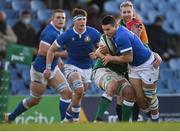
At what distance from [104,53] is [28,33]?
219 inches

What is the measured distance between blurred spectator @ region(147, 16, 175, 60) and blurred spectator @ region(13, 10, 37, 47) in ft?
9.53

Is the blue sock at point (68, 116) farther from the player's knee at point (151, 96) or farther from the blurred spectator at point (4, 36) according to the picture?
the blurred spectator at point (4, 36)

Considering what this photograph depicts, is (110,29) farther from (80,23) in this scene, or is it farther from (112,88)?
(80,23)

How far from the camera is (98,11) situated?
20.5 meters

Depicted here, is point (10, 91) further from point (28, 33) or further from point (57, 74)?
point (57, 74)

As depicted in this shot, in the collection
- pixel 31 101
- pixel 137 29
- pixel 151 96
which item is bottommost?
pixel 31 101

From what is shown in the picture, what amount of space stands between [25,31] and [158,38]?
331 cm

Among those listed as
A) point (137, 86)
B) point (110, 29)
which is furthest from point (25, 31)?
point (110, 29)

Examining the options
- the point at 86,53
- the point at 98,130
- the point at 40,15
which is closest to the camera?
the point at 98,130

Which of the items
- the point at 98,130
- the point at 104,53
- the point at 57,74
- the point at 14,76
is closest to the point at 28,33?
the point at 14,76

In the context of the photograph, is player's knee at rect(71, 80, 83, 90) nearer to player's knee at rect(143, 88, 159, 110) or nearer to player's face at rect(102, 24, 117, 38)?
player's knee at rect(143, 88, 159, 110)

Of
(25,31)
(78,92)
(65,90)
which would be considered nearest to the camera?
(78,92)

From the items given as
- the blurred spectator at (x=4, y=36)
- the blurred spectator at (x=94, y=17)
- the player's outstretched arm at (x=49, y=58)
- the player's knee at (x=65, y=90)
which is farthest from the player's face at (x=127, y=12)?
the blurred spectator at (x=94, y=17)

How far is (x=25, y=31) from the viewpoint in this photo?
19203mm
